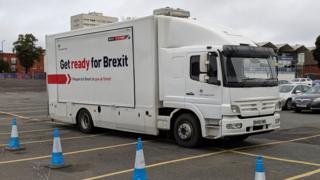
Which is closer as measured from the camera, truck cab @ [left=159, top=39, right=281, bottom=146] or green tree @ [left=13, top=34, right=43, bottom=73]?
truck cab @ [left=159, top=39, right=281, bottom=146]

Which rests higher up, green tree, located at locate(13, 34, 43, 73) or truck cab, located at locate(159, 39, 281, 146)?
green tree, located at locate(13, 34, 43, 73)

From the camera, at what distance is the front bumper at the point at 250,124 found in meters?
10.3

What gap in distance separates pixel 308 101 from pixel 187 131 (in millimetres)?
12410

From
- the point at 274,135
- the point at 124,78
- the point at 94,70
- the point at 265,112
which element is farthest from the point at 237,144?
the point at 94,70

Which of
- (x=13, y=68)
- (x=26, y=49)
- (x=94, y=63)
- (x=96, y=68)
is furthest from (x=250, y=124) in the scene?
(x=13, y=68)

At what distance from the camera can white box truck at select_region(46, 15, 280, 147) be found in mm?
10539

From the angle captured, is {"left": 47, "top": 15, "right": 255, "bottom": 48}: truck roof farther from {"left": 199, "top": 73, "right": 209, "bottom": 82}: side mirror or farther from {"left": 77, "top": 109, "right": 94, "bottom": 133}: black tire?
{"left": 77, "top": 109, "right": 94, "bottom": 133}: black tire

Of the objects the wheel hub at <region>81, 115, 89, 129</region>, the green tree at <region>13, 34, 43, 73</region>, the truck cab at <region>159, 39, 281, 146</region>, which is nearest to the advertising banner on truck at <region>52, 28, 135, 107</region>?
the wheel hub at <region>81, 115, 89, 129</region>

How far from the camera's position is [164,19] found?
11805mm

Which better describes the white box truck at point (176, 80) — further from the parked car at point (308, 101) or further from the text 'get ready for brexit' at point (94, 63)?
the parked car at point (308, 101)

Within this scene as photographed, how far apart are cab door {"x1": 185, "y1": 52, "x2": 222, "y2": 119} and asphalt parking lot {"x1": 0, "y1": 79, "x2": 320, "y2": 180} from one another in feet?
3.45

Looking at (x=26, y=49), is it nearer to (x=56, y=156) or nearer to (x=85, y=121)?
(x=85, y=121)

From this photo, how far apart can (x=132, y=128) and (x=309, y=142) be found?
4.75 meters

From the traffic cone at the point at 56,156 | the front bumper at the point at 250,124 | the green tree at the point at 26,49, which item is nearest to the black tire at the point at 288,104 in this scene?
the front bumper at the point at 250,124
